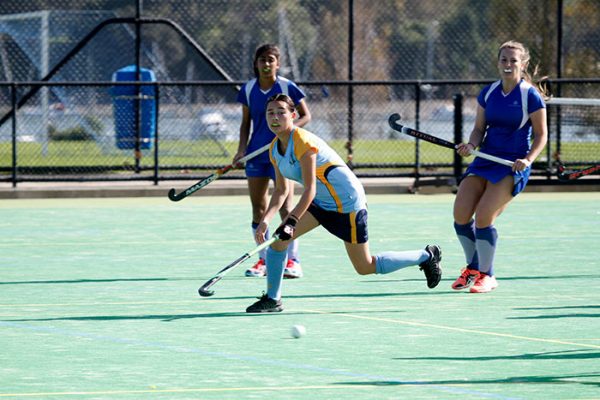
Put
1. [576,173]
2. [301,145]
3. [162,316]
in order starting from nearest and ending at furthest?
[301,145] → [162,316] → [576,173]

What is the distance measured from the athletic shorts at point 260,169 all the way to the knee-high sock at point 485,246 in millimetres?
1953

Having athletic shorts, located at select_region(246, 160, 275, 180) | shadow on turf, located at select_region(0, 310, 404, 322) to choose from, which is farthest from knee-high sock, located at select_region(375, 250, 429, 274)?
athletic shorts, located at select_region(246, 160, 275, 180)

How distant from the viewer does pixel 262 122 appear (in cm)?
1170

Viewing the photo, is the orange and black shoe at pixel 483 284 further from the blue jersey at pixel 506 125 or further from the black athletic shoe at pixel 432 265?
the blue jersey at pixel 506 125

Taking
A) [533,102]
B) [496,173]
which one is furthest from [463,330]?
[533,102]

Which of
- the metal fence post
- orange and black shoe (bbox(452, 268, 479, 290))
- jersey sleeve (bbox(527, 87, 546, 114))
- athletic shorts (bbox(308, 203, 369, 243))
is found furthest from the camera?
the metal fence post

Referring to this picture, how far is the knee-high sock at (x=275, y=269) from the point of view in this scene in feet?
31.2

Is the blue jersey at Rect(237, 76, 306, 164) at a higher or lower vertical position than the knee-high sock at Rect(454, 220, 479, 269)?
higher

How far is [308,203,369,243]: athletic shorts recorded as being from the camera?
9625 millimetres

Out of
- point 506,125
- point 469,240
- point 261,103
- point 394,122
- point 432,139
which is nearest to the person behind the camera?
point 506,125

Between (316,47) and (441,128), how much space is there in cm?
344

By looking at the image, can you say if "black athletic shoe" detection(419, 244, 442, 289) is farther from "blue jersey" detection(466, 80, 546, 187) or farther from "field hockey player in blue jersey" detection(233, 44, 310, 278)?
"field hockey player in blue jersey" detection(233, 44, 310, 278)

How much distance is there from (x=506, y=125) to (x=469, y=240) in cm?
96

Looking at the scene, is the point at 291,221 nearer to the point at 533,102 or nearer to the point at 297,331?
the point at 297,331
